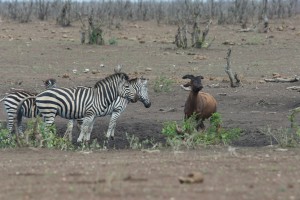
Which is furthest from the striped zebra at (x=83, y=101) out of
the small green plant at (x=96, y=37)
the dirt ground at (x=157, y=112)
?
the small green plant at (x=96, y=37)

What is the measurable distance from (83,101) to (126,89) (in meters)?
1.40

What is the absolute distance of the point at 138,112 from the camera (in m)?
19.3

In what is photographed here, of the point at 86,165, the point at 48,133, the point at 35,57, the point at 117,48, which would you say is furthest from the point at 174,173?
the point at 117,48

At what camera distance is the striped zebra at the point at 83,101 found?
15.6 m

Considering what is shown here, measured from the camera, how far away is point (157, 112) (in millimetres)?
19250

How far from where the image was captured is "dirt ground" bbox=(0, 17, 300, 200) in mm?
8008

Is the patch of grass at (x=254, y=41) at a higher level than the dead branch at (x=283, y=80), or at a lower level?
lower

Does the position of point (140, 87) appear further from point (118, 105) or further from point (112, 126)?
point (112, 126)

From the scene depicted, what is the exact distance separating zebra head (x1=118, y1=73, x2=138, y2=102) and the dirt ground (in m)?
0.55

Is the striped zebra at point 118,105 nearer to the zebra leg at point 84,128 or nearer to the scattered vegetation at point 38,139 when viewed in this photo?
the zebra leg at point 84,128

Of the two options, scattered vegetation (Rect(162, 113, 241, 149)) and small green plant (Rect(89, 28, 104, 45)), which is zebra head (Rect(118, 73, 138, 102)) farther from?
small green plant (Rect(89, 28, 104, 45))

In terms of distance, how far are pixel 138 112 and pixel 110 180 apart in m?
11.4

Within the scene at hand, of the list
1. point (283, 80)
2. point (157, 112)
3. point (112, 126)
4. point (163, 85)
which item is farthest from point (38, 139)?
point (283, 80)

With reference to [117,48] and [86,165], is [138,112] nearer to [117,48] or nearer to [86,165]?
[86,165]
